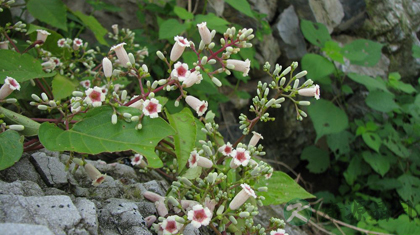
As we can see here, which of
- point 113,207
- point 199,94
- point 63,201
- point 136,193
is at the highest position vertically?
point 63,201

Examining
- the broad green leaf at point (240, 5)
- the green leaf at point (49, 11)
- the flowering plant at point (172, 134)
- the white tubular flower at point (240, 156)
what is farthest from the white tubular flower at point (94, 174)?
the broad green leaf at point (240, 5)

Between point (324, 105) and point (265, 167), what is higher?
point (265, 167)

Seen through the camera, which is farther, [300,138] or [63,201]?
[300,138]

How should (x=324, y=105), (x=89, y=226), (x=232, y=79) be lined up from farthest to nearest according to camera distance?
(x=232, y=79)
(x=324, y=105)
(x=89, y=226)

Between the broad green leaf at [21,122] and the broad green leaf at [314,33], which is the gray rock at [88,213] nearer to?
the broad green leaf at [21,122]

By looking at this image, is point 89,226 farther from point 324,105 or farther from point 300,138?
point 300,138

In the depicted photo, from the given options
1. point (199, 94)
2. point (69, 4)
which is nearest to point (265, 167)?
point (199, 94)

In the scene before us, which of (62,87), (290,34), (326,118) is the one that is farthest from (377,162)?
(62,87)
